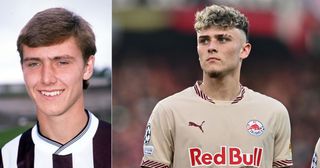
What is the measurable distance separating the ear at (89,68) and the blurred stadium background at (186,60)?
148 millimetres

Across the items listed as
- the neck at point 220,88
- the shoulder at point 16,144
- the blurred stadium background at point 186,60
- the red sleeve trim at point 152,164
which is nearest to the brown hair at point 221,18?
the blurred stadium background at point 186,60

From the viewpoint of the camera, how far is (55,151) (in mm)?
2504

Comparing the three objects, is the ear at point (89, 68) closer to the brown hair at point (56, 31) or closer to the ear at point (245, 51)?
the brown hair at point (56, 31)

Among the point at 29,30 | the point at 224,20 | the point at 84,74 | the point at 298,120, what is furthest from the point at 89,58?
the point at 298,120

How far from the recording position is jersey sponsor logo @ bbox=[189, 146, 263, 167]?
2.32m

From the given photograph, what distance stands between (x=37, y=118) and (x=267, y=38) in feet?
3.97

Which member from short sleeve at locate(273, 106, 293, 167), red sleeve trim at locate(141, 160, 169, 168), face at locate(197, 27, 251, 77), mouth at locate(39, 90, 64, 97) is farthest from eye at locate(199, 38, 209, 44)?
mouth at locate(39, 90, 64, 97)

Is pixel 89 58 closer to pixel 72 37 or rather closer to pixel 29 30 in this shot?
pixel 72 37

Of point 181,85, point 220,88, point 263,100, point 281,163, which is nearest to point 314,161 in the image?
point 281,163

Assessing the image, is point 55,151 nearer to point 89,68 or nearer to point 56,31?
point 89,68

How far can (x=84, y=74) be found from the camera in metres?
2.50

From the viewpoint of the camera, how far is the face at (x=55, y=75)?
8.00ft

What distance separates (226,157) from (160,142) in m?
0.30

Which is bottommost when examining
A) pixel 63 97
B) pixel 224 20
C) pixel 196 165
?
pixel 196 165
